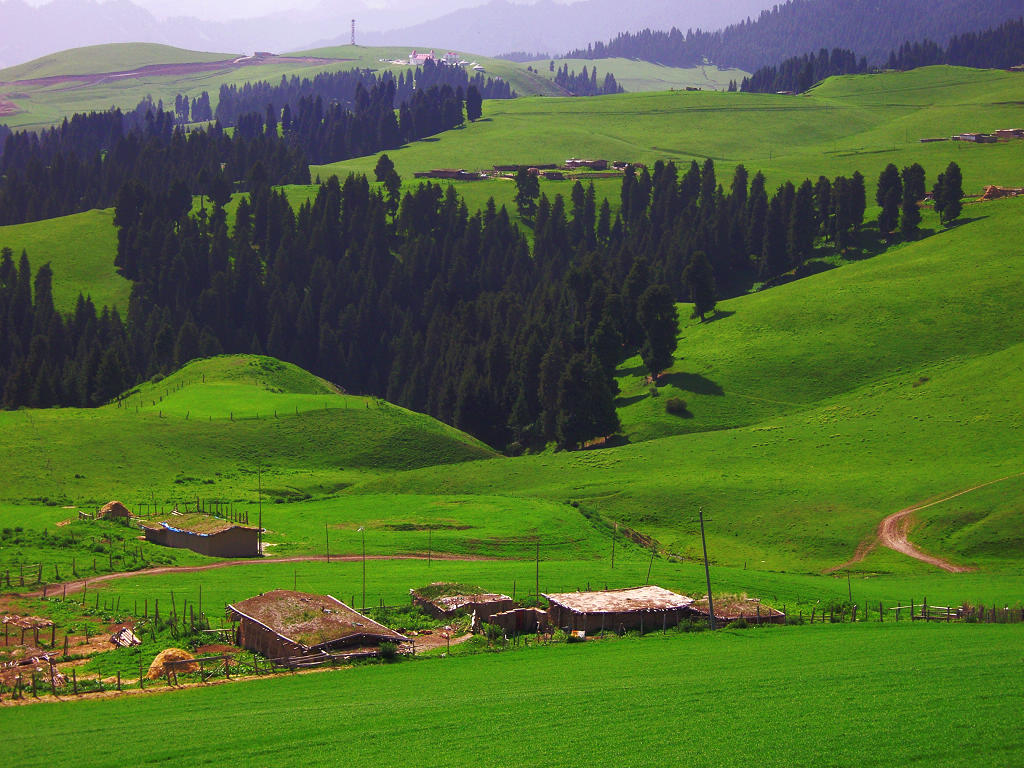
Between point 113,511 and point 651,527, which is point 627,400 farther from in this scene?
point 113,511

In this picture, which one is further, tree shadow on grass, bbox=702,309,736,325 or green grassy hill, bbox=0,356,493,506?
tree shadow on grass, bbox=702,309,736,325

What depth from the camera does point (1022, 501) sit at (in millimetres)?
76062

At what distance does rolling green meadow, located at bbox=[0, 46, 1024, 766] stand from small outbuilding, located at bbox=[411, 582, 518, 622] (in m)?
2.33

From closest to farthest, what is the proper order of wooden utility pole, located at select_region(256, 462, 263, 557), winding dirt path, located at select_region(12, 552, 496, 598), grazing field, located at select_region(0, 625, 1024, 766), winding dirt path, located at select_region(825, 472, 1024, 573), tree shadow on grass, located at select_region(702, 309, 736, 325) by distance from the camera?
1. grazing field, located at select_region(0, 625, 1024, 766)
2. winding dirt path, located at select_region(12, 552, 496, 598)
3. wooden utility pole, located at select_region(256, 462, 263, 557)
4. winding dirt path, located at select_region(825, 472, 1024, 573)
5. tree shadow on grass, located at select_region(702, 309, 736, 325)

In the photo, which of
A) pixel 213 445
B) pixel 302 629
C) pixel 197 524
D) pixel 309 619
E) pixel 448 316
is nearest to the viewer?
pixel 302 629

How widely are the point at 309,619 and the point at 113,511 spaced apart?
3426 centimetres

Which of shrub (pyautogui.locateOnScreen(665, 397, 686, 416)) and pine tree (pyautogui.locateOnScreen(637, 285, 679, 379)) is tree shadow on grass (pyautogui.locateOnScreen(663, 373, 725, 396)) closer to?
pine tree (pyautogui.locateOnScreen(637, 285, 679, 379))

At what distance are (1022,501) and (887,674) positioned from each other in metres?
45.9

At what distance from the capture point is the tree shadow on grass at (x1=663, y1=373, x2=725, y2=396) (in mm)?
120375

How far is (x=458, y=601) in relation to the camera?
53.0m

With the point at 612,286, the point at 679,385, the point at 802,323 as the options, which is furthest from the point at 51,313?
the point at 802,323

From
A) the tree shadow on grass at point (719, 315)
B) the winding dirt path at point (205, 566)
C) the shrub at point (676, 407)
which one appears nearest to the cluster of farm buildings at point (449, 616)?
the winding dirt path at point (205, 566)

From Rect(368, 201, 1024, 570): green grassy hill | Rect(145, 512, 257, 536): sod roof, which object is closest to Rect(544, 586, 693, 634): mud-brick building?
Rect(368, 201, 1024, 570): green grassy hill

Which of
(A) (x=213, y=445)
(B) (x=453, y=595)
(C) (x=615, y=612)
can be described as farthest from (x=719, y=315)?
(C) (x=615, y=612)
